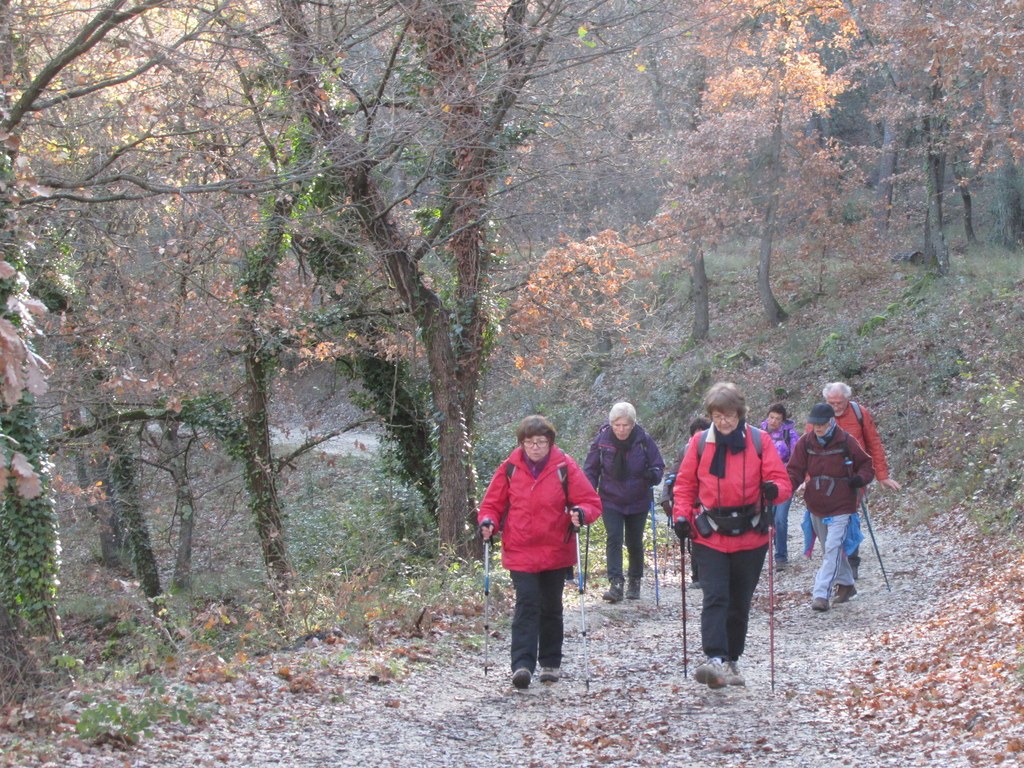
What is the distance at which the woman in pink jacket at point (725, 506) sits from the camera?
7.14m

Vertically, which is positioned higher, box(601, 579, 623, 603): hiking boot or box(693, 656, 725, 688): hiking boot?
box(601, 579, 623, 603): hiking boot

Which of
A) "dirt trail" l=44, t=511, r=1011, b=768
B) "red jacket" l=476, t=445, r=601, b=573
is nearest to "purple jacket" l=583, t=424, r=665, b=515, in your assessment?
"dirt trail" l=44, t=511, r=1011, b=768

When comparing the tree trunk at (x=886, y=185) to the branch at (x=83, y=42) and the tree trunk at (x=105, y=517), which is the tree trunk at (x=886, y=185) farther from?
the branch at (x=83, y=42)

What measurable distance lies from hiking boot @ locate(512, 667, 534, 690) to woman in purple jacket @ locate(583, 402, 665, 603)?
325cm

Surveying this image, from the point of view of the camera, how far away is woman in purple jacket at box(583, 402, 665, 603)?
35.2ft

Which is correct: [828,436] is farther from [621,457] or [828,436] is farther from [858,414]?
[621,457]

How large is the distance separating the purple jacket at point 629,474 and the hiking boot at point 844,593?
2.16 m

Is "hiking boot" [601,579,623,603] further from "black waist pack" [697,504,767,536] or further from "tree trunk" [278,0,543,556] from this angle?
"black waist pack" [697,504,767,536]

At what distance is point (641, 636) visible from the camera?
392 inches

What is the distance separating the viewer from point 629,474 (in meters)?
10.7

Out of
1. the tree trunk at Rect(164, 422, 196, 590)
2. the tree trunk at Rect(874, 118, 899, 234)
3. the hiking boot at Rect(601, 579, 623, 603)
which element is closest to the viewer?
the hiking boot at Rect(601, 579, 623, 603)

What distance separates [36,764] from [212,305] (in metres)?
10.4

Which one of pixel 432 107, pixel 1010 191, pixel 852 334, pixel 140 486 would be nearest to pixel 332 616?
pixel 432 107

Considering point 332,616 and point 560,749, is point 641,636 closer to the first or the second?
point 332,616
